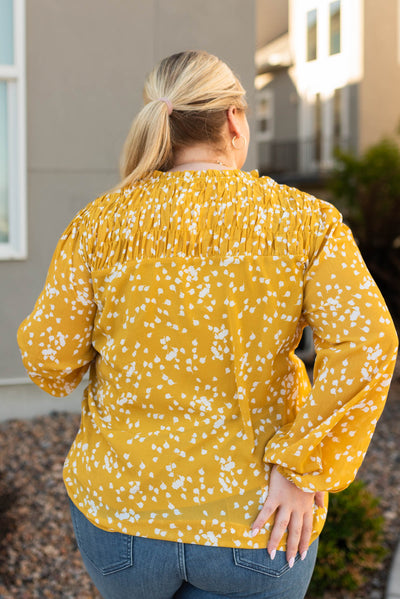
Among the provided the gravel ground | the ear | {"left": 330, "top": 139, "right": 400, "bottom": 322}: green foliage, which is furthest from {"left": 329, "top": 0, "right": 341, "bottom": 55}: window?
the ear

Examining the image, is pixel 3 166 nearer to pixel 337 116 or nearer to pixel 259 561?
pixel 259 561

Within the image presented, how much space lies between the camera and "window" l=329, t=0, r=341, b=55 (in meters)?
17.8

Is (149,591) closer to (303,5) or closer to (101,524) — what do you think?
(101,524)

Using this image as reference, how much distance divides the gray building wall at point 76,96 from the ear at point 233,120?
10.7 ft

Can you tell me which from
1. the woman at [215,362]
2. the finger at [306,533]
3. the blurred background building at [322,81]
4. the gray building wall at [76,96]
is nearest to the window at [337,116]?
the blurred background building at [322,81]

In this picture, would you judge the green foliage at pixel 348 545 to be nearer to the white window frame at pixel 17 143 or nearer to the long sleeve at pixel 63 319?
the long sleeve at pixel 63 319

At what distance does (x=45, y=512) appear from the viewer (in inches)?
132

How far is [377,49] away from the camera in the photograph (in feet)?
58.0

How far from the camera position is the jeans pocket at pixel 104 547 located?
1.34 meters

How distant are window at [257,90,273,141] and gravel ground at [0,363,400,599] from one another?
17359mm

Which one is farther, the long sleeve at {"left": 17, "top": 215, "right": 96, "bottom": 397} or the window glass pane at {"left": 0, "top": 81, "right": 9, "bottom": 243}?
the window glass pane at {"left": 0, "top": 81, "right": 9, "bottom": 243}

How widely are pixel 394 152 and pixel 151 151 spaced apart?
38.5 feet

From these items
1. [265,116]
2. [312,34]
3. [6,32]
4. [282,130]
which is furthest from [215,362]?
[265,116]

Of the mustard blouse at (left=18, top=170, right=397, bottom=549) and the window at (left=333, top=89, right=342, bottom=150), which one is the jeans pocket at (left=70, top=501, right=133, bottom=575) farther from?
the window at (left=333, top=89, right=342, bottom=150)
